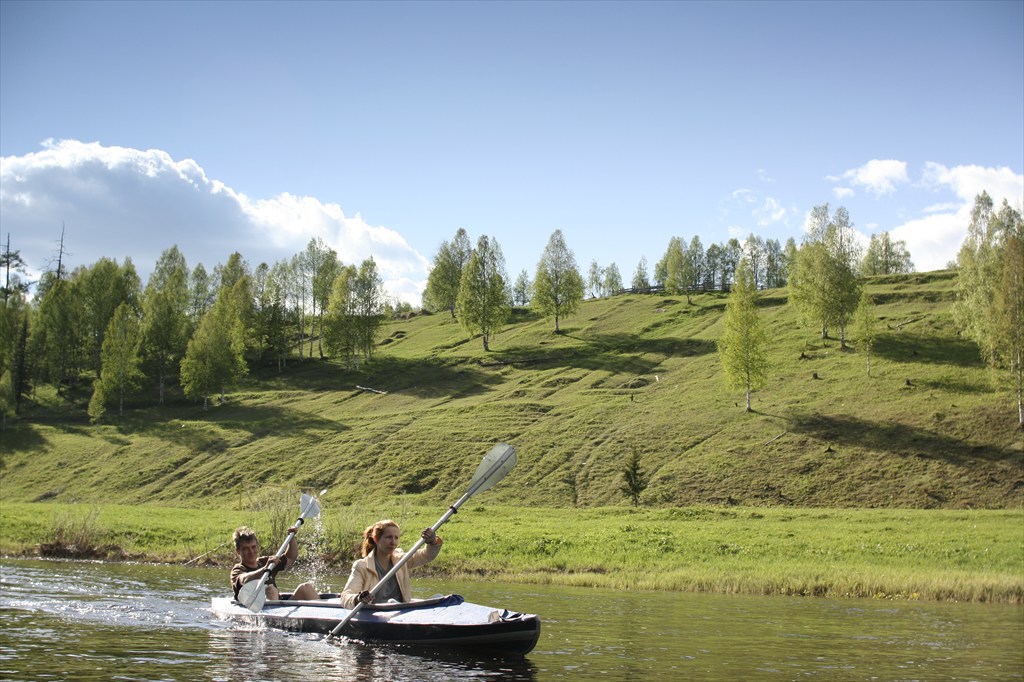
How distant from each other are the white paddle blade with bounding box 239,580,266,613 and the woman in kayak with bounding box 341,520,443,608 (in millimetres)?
2237

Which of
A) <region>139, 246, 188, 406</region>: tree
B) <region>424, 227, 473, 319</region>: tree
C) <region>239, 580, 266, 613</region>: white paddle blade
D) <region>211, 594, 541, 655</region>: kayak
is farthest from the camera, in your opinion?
<region>424, 227, 473, 319</region>: tree

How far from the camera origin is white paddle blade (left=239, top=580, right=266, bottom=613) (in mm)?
17922

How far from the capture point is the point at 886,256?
15475 cm

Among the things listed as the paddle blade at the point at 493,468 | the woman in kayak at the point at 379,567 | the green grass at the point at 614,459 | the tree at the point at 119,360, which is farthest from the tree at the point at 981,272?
the tree at the point at 119,360

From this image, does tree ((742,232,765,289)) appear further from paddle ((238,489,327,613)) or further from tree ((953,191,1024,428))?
paddle ((238,489,327,613))

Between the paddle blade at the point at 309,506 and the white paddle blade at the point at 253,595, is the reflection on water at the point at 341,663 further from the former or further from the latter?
the paddle blade at the point at 309,506

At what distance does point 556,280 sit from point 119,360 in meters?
56.3

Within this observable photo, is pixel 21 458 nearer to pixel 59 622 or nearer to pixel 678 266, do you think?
pixel 59 622

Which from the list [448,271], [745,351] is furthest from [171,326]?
[745,351]

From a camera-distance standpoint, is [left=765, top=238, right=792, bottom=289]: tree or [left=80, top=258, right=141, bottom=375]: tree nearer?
[left=80, top=258, right=141, bottom=375]: tree

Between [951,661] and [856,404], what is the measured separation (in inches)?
2202

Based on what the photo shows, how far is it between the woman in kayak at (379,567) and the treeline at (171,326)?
7826cm

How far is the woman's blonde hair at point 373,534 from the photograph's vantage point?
16.4 meters

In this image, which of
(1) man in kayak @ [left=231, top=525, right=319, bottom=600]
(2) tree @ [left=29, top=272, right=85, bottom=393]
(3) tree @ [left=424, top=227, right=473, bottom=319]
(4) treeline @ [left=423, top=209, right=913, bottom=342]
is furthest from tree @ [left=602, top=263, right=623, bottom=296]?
(1) man in kayak @ [left=231, top=525, right=319, bottom=600]
